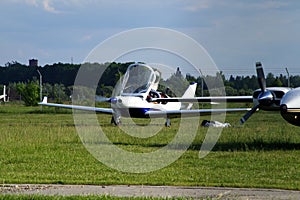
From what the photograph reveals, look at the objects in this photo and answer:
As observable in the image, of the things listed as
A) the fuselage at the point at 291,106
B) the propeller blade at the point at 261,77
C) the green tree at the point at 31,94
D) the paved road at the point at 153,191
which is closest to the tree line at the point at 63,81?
the green tree at the point at 31,94

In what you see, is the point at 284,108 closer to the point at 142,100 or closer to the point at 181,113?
the point at 181,113

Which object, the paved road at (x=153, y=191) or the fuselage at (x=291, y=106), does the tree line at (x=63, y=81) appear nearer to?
the fuselage at (x=291, y=106)

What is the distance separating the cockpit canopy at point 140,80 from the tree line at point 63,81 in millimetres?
1747

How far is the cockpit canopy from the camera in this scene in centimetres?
3151

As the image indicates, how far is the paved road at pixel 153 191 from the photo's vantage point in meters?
11.1

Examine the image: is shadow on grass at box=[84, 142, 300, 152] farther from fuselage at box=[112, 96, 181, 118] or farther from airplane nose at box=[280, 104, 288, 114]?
fuselage at box=[112, 96, 181, 118]

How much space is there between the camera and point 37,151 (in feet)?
62.3

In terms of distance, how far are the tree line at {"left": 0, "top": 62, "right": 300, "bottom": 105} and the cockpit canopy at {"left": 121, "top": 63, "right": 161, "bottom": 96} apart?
1747mm

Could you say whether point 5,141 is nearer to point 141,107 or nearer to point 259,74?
point 259,74

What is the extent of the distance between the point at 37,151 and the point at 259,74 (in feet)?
27.5

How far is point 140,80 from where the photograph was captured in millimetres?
32875

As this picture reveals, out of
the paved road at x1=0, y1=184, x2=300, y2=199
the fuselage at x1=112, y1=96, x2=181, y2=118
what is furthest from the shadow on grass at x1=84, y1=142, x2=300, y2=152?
the fuselage at x1=112, y1=96, x2=181, y2=118

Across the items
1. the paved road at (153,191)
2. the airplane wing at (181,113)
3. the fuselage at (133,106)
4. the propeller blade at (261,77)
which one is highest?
the propeller blade at (261,77)

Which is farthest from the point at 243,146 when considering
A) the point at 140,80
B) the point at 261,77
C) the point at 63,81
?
the point at 63,81
